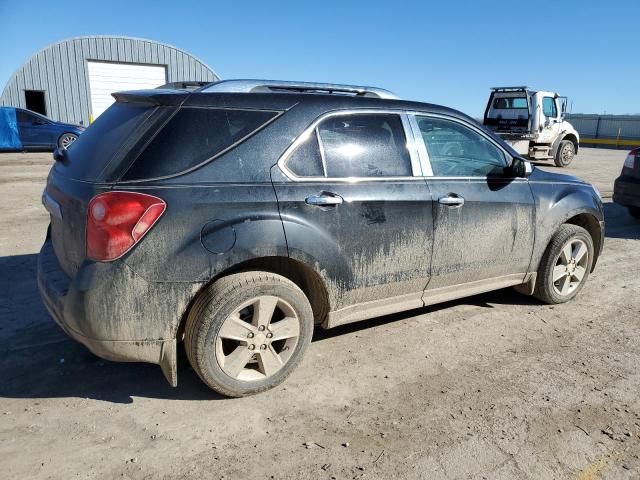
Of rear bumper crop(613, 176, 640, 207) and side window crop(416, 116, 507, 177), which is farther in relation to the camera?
rear bumper crop(613, 176, 640, 207)

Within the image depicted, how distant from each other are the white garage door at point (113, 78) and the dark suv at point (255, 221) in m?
25.1

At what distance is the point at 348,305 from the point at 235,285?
898 mm

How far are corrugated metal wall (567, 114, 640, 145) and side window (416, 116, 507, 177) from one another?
102 ft

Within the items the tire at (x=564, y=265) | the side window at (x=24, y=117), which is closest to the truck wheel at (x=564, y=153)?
the tire at (x=564, y=265)

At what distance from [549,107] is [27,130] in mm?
18551

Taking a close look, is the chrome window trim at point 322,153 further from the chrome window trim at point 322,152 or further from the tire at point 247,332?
the tire at point 247,332

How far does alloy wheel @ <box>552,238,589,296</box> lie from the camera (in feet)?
15.1

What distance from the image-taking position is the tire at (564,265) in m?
4.49

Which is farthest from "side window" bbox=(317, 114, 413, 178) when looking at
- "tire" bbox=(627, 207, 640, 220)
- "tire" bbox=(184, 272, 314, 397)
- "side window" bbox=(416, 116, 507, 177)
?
"tire" bbox=(627, 207, 640, 220)

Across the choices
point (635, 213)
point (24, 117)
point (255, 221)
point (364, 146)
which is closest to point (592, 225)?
point (364, 146)

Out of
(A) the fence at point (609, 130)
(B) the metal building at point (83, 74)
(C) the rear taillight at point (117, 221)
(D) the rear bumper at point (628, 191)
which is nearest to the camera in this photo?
(C) the rear taillight at point (117, 221)

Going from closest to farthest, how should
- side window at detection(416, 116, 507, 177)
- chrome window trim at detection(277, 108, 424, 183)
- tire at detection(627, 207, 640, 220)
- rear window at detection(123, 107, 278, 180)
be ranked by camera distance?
rear window at detection(123, 107, 278, 180)
chrome window trim at detection(277, 108, 424, 183)
side window at detection(416, 116, 507, 177)
tire at detection(627, 207, 640, 220)

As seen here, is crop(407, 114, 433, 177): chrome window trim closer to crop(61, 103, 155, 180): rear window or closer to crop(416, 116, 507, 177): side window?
crop(416, 116, 507, 177): side window

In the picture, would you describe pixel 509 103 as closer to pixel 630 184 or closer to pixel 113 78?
pixel 630 184
